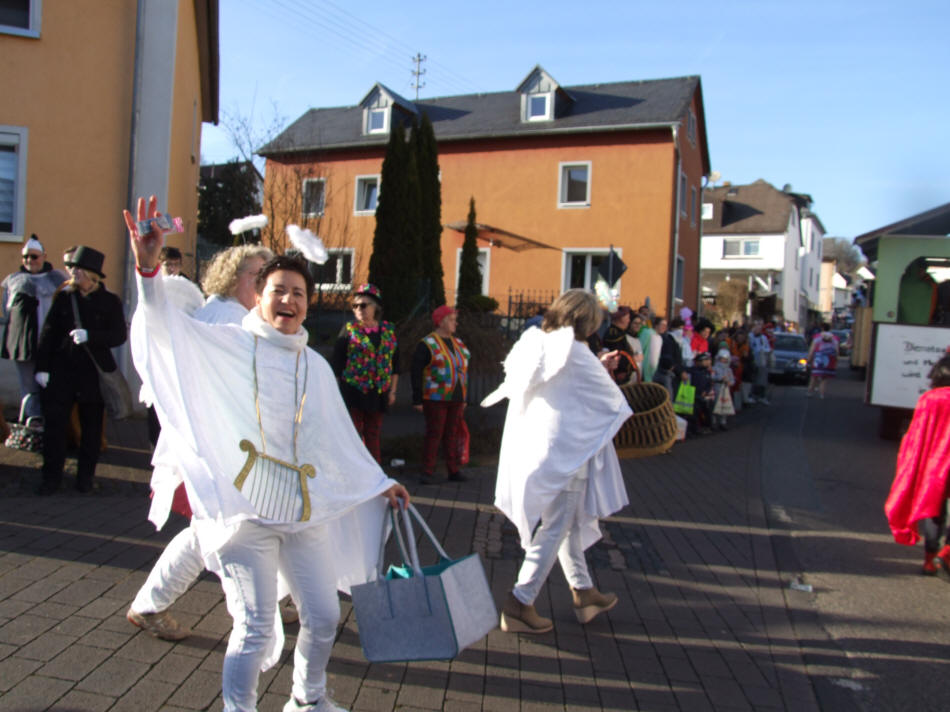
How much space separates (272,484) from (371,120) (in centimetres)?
2770

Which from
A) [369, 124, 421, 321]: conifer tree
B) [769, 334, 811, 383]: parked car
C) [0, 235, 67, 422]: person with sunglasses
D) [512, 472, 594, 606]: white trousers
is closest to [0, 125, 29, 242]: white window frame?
[0, 235, 67, 422]: person with sunglasses

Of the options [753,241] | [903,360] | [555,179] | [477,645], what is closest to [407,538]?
[477,645]

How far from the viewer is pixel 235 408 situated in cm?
293

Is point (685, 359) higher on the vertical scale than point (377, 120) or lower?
lower

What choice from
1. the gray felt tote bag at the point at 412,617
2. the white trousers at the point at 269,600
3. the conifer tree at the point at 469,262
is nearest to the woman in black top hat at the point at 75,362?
the white trousers at the point at 269,600

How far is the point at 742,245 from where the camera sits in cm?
5153

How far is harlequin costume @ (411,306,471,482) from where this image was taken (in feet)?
25.8

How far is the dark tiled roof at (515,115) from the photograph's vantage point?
2545 cm

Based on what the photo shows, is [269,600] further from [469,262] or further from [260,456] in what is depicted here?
[469,262]

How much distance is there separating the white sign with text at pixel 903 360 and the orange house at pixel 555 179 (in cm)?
1195

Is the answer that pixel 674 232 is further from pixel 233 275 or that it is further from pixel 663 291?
pixel 233 275

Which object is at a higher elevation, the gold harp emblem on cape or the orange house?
the orange house

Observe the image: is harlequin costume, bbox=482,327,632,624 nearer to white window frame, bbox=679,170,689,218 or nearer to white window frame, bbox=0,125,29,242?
white window frame, bbox=0,125,29,242

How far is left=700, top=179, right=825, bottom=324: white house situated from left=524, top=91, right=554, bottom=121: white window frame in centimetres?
2352
